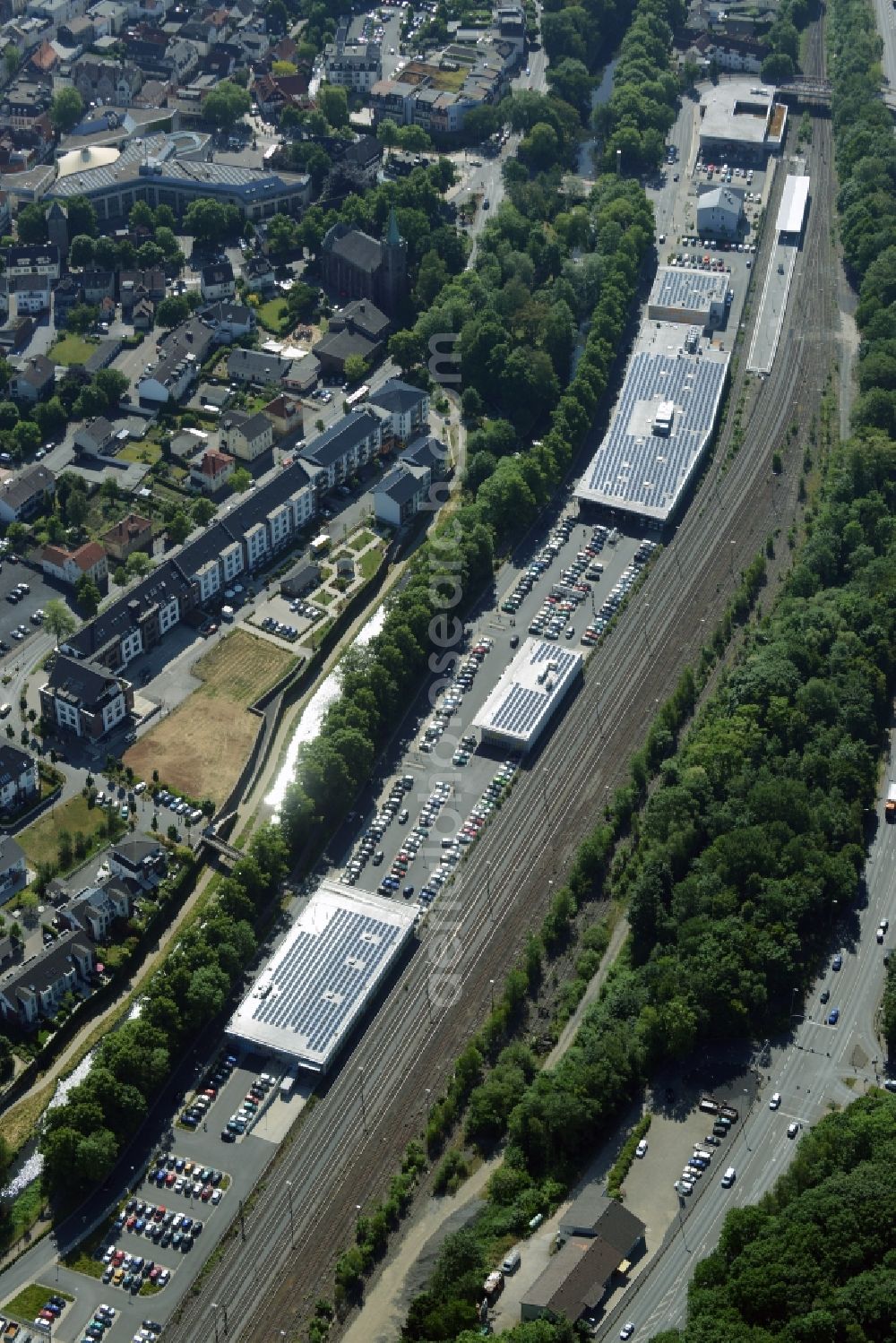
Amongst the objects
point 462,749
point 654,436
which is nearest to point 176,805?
point 462,749

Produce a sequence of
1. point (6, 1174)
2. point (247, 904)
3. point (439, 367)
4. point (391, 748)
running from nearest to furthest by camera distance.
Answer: point (6, 1174), point (247, 904), point (391, 748), point (439, 367)

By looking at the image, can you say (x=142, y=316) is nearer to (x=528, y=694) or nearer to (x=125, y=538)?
(x=125, y=538)

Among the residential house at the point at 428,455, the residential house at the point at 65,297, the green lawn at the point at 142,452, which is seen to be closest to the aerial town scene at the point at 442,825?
the residential house at the point at 428,455

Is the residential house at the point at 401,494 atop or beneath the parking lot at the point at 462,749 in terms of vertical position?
atop

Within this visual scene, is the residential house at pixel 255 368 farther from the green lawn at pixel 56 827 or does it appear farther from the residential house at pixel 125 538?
the green lawn at pixel 56 827

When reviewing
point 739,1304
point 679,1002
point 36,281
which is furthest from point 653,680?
point 36,281

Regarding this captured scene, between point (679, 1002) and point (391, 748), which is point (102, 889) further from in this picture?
point (679, 1002)
